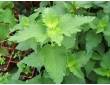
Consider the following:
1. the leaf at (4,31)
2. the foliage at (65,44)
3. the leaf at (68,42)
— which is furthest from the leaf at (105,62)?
the leaf at (4,31)

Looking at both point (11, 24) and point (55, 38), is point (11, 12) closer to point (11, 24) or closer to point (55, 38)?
point (11, 24)

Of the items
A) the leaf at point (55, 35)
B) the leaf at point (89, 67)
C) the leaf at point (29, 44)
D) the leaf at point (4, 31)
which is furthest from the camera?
the leaf at point (4, 31)

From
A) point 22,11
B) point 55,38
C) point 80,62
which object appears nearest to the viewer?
point 55,38

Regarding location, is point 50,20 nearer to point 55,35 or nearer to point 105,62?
point 55,35

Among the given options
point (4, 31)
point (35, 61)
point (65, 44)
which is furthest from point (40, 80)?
point (4, 31)

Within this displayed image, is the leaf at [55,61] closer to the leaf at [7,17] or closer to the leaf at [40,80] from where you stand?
the leaf at [40,80]

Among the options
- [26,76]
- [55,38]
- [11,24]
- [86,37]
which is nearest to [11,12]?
[11,24]

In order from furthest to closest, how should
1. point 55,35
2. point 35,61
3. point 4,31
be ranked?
point 4,31 → point 35,61 → point 55,35
